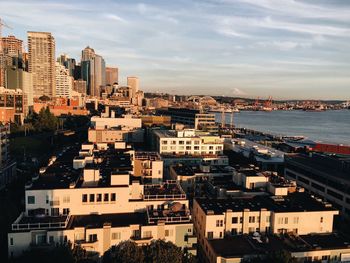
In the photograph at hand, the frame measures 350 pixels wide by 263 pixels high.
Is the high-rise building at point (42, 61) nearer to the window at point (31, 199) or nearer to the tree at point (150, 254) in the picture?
the window at point (31, 199)

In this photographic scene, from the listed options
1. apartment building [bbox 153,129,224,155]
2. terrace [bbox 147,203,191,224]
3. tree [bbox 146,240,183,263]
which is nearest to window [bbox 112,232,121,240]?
terrace [bbox 147,203,191,224]

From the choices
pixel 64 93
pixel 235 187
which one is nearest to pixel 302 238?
pixel 235 187

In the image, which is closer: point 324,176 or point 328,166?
point 324,176

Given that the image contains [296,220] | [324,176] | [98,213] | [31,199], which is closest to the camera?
[31,199]

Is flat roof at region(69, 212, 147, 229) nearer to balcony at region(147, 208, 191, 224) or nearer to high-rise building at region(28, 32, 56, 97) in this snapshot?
balcony at region(147, 208, 191, 224)

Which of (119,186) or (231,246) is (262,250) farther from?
(119,186)

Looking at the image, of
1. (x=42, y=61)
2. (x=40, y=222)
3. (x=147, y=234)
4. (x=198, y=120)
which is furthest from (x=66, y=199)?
(x=42, y=61)

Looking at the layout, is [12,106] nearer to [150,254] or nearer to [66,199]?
[66,199]
